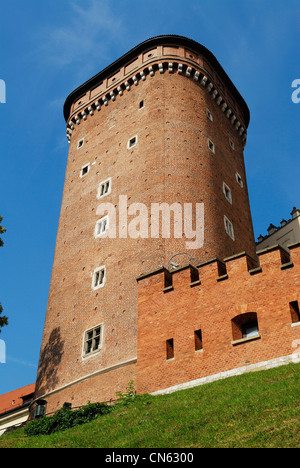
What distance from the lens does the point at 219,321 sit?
2119 cm

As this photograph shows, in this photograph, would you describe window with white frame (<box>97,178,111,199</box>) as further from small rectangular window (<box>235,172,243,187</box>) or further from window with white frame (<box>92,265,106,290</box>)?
small rectangular window (<box>235,172,243,187</box>)

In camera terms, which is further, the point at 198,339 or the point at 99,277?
the point at 99,277

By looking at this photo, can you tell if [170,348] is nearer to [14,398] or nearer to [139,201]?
[139,201]

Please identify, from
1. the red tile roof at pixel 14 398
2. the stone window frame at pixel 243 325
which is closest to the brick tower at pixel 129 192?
the stone window frame at pixel 243 325

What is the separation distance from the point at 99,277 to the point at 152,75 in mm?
15248

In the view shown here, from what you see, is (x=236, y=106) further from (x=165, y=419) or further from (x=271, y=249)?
(x=165, y=419)

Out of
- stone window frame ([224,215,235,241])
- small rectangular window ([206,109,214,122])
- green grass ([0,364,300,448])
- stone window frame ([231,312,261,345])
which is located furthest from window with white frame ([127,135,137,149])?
green grass ([0,364,300,448])

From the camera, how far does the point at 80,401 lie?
25.0 metres

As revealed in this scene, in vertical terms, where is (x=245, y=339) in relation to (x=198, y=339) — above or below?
below

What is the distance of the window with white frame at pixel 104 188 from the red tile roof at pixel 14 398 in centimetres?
1905

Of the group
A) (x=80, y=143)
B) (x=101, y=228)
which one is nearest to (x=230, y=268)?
(x=101, y=228)

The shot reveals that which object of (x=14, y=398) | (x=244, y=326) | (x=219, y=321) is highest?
(x=14, y=398)

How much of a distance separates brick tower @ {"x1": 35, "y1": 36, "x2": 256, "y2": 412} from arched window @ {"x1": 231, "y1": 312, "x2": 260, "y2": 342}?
17.5 feet

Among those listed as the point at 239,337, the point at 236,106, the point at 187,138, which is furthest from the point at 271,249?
the point at 236,106
